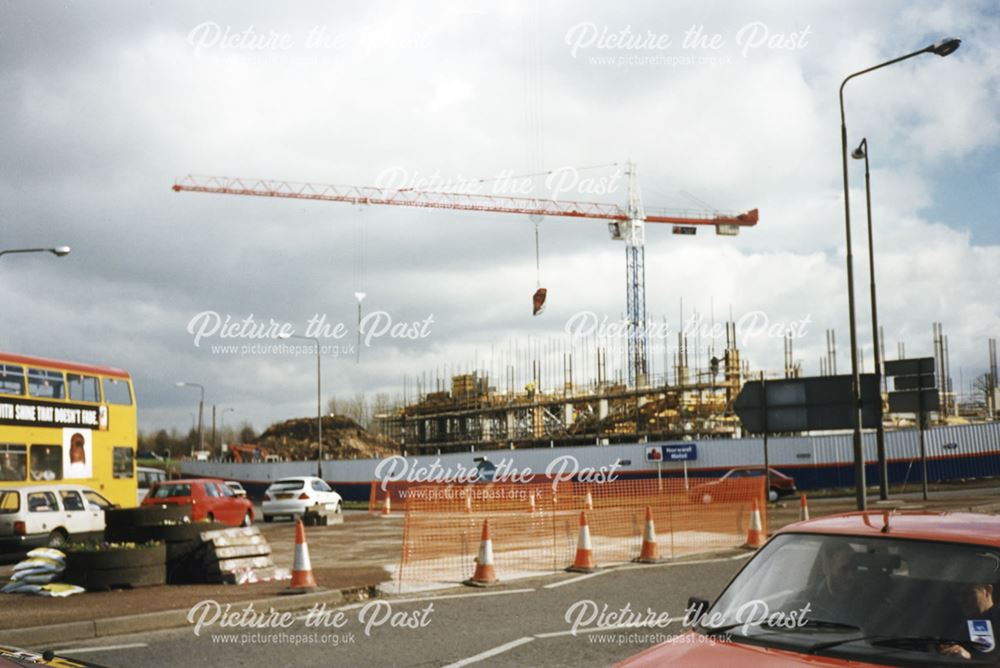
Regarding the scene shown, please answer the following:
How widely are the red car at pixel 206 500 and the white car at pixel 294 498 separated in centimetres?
497

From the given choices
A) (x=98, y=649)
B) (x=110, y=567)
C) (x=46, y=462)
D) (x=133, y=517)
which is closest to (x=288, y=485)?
(x=46, y=462)

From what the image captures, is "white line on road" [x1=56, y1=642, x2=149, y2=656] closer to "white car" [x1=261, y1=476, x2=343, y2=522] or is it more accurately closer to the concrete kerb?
the concrete kerb

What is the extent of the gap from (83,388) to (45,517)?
15.8 ft

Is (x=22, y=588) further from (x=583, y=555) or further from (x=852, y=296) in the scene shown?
(x=852, y=296)

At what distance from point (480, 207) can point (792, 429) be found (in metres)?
64.9

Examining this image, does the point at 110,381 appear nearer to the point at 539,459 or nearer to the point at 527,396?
the point at 539,459

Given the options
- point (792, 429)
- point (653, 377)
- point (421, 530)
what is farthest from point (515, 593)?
point (653, 377)

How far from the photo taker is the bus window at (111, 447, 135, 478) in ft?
82.4

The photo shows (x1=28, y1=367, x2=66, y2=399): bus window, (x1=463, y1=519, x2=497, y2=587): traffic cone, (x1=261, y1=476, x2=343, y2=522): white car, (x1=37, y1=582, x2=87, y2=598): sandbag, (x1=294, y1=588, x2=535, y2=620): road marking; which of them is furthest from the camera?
(x1=261, y1=476, x2=343, y2=522): white car

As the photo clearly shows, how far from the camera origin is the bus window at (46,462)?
855 inches

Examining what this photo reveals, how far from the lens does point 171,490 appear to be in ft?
87.8

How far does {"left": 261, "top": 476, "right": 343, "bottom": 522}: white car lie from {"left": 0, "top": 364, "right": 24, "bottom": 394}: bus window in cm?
1260

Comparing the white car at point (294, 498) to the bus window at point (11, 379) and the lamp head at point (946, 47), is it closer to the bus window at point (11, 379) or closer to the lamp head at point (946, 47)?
the bus window at point (11, 379)

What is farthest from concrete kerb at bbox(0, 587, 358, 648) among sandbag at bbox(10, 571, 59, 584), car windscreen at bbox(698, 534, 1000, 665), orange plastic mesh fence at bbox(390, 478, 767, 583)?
car windscreen at bbox(698, 534, 1000, 665)
